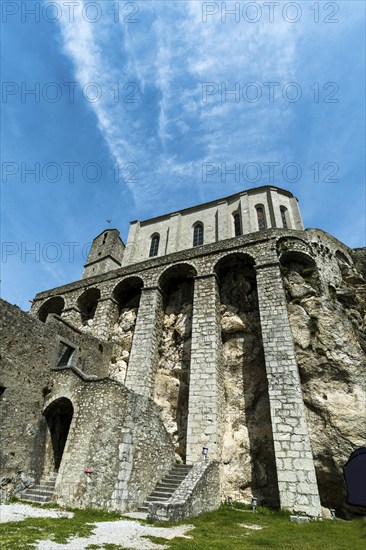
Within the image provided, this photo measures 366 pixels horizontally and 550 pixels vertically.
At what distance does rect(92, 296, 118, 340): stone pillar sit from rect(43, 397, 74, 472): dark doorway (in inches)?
200

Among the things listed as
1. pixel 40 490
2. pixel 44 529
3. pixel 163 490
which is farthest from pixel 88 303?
pixel 44 529

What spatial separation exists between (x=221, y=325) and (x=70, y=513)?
9.44 m

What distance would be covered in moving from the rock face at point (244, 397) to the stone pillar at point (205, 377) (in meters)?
Result: 0.67

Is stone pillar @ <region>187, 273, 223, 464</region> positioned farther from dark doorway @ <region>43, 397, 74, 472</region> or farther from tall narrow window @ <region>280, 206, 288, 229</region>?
tall narrow window @ <region>280, 206, 288, 229</region>

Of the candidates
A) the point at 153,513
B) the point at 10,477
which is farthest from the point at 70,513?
the point at 10,477

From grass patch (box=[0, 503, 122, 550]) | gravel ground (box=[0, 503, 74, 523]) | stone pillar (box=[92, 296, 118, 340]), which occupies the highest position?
stone pillar (box=[92, 296, 118, 340])

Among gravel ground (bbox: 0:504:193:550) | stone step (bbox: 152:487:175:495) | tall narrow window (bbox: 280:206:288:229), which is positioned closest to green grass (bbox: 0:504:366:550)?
gravel ground (bbox: 0:504:193:550)

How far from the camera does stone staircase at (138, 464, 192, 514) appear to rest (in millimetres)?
9617

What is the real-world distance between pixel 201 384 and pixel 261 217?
14.6 m

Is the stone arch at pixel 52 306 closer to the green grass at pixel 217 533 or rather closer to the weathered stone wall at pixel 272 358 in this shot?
the weathered stone wall at pixel 272 358

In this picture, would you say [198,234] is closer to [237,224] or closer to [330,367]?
[237,224]

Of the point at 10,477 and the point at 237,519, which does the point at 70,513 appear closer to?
the point at 10,477

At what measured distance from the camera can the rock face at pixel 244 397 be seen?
11703 mm

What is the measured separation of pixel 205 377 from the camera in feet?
43.0
